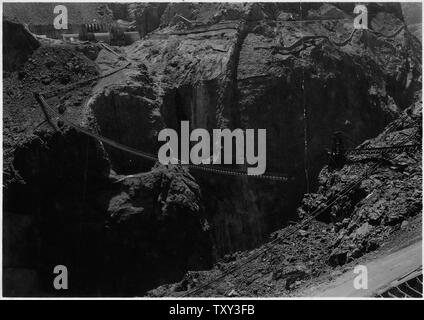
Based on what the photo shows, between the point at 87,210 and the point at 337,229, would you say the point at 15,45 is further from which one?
the point at 337,229

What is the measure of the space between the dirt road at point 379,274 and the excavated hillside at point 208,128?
2550 millimetres

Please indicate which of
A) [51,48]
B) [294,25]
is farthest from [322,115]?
[51,48]

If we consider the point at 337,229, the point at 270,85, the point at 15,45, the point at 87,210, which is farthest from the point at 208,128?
the point at 15,45

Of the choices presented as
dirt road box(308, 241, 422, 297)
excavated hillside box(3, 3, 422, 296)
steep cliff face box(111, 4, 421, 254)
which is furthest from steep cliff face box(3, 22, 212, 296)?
dirt road box(308, 241, 422, 297)

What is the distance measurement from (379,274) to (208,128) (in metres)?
14.8

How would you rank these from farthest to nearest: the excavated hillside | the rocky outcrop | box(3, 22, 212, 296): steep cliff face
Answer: the rocky outcrop < box(3, 22, 212, 296): steep cliff face < the excavated hillside

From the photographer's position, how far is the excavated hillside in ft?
127

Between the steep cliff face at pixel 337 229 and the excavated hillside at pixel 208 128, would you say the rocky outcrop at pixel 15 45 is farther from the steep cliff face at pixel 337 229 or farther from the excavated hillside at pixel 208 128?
the steep cliff face at pixel 337 229

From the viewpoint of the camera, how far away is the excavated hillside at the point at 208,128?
1523 inches

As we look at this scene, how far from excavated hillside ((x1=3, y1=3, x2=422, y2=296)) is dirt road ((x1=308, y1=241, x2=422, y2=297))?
2.55 m

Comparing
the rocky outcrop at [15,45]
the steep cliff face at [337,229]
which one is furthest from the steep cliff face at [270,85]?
the rocky outcrop at [15,45]

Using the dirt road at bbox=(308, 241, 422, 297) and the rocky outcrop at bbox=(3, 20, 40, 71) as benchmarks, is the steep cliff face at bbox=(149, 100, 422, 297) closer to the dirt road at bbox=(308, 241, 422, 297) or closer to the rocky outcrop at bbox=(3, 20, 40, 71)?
the dirt road at bbox=(308, 241, 422, 297)

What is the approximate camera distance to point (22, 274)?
39.3 m

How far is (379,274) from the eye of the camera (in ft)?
101
